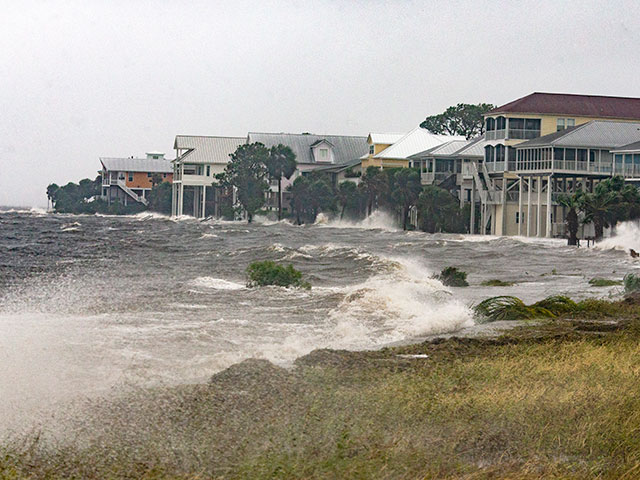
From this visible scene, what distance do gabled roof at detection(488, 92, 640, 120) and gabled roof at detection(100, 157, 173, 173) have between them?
79.0m

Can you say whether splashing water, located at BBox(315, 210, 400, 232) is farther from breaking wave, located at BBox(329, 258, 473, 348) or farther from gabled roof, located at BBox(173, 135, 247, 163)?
breaking wave, located at BBox(329, 258, 473, 348)

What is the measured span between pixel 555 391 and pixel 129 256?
35.1 meters

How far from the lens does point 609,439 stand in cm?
930

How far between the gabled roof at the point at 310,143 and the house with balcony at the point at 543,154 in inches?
1653

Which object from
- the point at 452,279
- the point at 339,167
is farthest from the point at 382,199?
the point at 452,279

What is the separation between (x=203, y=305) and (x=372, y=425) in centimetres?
1393

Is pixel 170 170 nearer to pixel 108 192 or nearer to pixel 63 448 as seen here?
pixel 108 192

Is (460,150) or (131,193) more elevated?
(460,150)

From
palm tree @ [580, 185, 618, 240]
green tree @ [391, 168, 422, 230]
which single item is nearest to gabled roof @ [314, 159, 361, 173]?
green tree @ [391, 168, 422, 230]

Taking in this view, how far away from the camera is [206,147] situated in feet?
388

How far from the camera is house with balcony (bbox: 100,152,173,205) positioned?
138 m

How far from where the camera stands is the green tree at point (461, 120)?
405 ft

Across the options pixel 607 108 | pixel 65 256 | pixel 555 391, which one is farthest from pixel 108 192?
pixel 555 391

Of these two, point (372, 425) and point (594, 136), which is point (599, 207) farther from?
point (372, 425)
